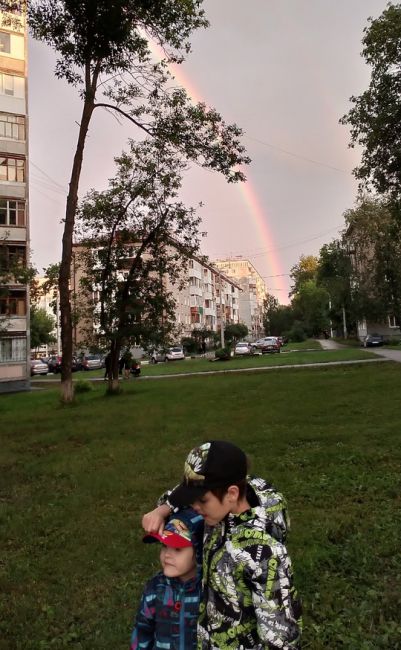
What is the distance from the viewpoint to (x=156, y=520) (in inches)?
77.5

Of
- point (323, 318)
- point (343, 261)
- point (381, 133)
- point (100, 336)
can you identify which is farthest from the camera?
point (323, 318)

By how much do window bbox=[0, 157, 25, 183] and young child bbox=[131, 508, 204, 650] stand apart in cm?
3808


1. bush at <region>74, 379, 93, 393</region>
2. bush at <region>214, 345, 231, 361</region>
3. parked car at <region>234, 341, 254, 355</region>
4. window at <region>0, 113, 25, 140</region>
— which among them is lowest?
bush at <region>74, 379, 93, 393</region>

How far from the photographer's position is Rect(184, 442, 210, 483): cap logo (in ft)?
6.08

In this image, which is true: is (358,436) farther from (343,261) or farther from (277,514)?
(343,261)

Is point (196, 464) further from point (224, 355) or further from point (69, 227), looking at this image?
point (224, 355)

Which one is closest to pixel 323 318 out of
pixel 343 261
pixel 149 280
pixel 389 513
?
pixel 343 261

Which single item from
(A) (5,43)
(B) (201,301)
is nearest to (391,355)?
(A) (5,43)

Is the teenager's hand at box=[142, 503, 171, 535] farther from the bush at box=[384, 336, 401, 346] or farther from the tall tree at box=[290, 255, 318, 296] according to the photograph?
the tall tree at box=[290, 255, 318, 296]

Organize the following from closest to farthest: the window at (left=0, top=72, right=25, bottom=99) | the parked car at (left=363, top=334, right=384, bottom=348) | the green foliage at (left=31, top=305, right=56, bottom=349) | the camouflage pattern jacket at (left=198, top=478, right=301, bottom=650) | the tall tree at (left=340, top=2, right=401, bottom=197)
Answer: the camouflage pattern jacket at (left=198, top=478, right=301, bottom=650) → the tall tree at (left=340, top=2, right=401, bottom=197) → the window at (left=0, top=72, right=25, bottom=99) → the parked car at (left=363, top=334, right=384, bottom=348) → the green foliage at (left=31, top=305, right=56, bottom=349)

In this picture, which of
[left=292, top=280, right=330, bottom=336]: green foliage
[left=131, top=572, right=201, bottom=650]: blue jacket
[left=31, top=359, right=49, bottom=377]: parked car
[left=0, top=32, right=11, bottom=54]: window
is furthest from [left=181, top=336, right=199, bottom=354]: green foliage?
[left=131, top=572, right=201, bottom=650]: blue jacket

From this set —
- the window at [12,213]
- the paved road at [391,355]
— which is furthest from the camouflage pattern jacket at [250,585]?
the window at [12,213]

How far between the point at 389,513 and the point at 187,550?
14.6 feet

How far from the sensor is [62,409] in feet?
57.0
